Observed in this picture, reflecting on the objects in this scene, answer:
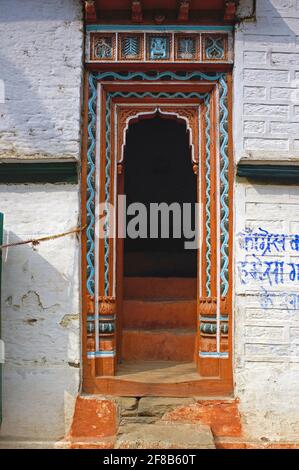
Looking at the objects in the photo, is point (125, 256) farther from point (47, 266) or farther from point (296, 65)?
point (296, 65)

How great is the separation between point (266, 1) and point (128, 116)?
5.60ft

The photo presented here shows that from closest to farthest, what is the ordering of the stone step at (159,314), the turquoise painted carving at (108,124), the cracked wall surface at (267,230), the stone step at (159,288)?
the cracked wall surface at (267,230) < the turquoise painted carving at (108,124) < the stone step at (159,314) < the stone step at (159,288)

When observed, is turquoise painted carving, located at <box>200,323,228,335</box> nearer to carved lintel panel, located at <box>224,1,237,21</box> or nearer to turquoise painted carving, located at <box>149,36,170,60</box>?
turquoise painted carving, located at <box>149,36,170,60</box>

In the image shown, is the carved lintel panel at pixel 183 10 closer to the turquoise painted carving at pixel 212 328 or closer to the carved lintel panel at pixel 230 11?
the carved lintel panel at pixel 230 11

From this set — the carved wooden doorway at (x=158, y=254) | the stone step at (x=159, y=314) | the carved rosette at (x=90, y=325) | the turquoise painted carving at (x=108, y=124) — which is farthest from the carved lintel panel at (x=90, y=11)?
the stone step at (x=159, y=314)

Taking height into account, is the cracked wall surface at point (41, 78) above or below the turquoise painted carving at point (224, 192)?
above

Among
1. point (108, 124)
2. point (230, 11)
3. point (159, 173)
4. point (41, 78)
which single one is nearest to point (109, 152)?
point (108, 124)

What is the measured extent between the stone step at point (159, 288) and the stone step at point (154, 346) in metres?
0.90

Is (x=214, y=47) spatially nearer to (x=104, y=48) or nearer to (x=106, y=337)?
(x=104, y=48)

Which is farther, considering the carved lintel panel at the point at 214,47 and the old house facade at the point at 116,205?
the carved lintel panel at the point at 214,47

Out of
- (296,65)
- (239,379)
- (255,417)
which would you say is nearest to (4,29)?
(296,65)

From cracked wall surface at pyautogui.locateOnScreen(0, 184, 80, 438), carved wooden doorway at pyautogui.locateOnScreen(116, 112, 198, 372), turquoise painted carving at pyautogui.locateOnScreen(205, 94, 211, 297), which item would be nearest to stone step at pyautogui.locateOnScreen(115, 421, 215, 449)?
carved wooden doorway at pyautogui.locateOnScreen(116, 112, 198, 372)

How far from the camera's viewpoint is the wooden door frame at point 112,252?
15.8ft

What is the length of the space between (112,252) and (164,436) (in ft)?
5.71
